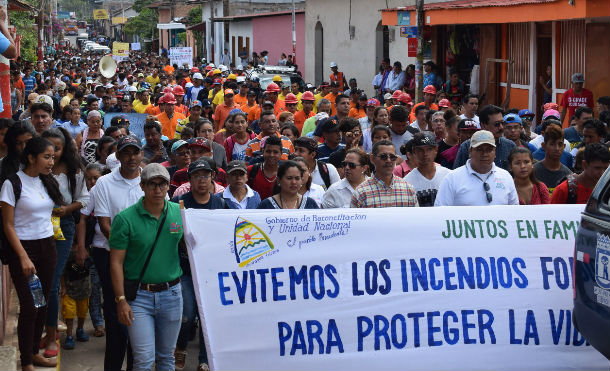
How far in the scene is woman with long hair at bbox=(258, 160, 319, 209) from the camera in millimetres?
7855

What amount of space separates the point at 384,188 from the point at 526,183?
56.5 inches

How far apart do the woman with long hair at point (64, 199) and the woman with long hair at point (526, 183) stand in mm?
3744

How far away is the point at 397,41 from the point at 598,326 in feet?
73.1

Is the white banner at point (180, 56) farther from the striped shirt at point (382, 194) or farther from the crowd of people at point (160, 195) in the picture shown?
the striped shirt at point (382, 194)

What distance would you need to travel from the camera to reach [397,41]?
27781 millimetres

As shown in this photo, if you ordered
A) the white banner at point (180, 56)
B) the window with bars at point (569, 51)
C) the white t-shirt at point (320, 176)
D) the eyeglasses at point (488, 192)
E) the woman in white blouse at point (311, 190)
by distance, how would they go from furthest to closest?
the white banner at point (180, 56) < the window with bars at point (569, 51) < the white t-shirt at point (320, 176) < the woman in white blouse at point (311, 190) < the eyeglasses at point (488, 192)

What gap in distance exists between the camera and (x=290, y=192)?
7.88 m

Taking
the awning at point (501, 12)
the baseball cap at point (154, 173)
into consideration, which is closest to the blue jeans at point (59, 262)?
the baseball cap at point (154, 173)

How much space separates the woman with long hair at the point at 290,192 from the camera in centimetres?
786

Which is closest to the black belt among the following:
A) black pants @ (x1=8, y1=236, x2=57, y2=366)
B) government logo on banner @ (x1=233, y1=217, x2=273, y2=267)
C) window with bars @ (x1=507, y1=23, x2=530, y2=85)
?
government logo on banner @ (x1=233, y1=217, x2=273, y2=267)

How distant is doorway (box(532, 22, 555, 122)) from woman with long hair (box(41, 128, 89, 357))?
46.3 feet

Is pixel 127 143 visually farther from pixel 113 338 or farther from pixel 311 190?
pixel 311 190

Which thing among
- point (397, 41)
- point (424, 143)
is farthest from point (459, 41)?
point (424, 143)

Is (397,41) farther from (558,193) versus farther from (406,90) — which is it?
(558,193)
